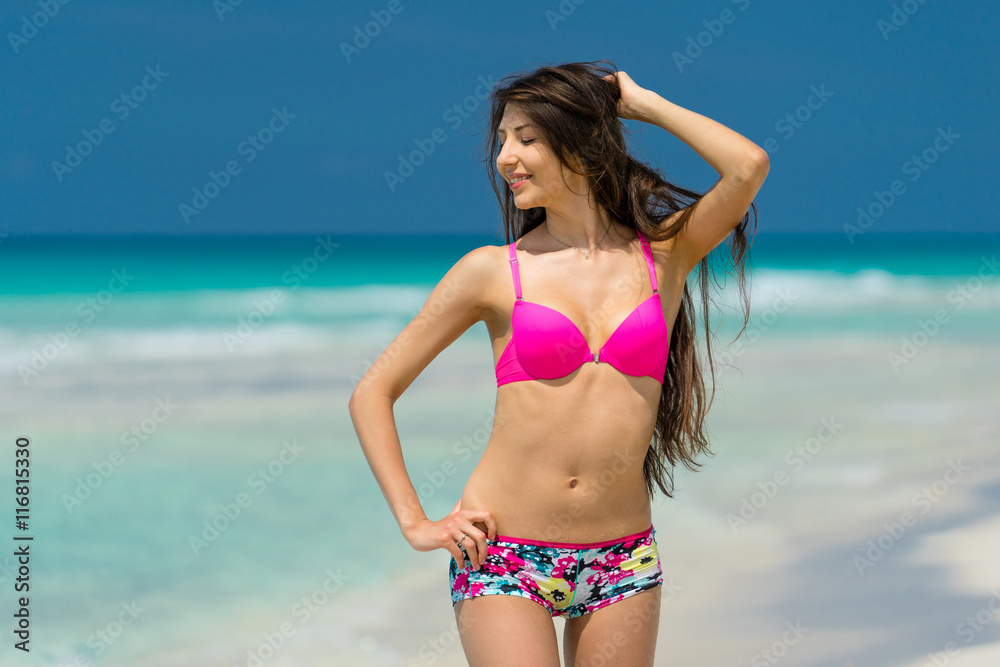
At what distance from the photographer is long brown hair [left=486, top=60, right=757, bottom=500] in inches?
114

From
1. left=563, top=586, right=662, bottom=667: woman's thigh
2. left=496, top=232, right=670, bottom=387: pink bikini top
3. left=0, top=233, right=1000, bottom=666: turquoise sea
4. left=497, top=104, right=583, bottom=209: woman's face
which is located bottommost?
left=0, top=233, right=1000, bottom=666: turquoise sea

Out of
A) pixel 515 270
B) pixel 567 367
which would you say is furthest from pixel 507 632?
pixel 515 270

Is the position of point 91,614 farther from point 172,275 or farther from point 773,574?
point 172,275

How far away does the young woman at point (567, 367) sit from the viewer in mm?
2824

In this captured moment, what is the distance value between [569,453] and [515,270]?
493mm

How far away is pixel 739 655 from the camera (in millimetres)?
4883

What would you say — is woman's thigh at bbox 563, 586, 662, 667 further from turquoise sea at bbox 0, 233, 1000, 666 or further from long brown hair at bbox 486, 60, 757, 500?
turquoise sea at bbox 0, 233, 1000, 666

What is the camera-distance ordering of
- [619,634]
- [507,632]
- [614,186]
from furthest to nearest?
[614,186] < [619,634] < [507,632]

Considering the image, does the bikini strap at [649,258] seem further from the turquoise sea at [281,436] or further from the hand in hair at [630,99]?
the turquoise sea at [281,436]

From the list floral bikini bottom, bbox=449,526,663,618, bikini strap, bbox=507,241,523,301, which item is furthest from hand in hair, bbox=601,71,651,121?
floral bikini bottom, bbox=449,526,663,618

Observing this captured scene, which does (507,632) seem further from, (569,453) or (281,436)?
(281,436)

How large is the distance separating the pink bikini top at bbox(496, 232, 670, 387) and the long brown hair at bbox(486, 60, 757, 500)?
0.21 metres

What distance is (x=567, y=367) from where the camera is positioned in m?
2.81

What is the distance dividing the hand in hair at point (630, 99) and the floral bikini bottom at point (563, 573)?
1120 mm
